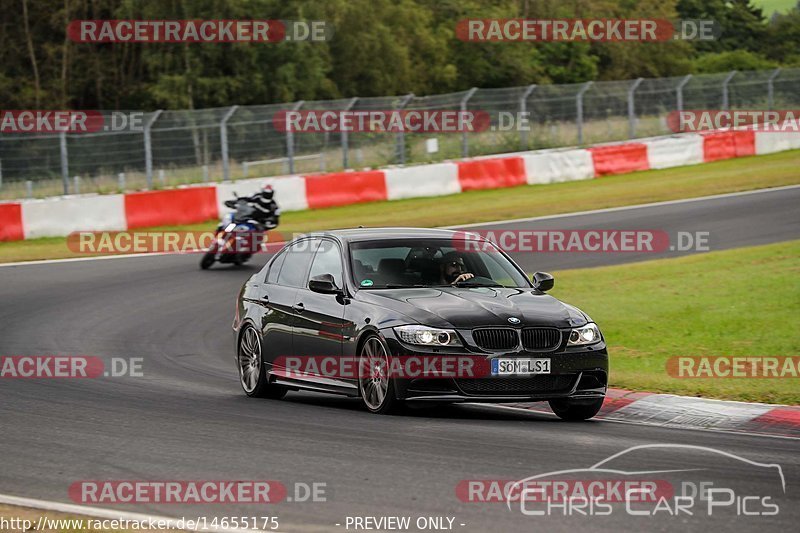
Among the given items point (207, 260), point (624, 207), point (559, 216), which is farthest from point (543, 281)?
point (624, 207)

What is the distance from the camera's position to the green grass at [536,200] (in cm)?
2683

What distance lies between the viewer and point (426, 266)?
1069cm

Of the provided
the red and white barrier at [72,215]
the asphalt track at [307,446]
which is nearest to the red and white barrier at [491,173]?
the red and white barrier at [72,215]

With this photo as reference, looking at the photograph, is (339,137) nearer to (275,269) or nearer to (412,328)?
(275,269)

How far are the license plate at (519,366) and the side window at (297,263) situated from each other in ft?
7.96

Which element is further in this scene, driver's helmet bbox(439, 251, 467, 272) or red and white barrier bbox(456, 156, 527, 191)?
red and white barrier bbox(456, 156, 527, 191)

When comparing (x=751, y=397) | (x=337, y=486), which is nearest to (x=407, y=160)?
(x=751, y=397)

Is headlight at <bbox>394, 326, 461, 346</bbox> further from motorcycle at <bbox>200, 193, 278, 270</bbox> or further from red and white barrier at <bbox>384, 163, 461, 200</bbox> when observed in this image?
red and white barrier at <bbox>384, 163, 461, 200</bbox>

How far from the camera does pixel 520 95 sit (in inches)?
1364

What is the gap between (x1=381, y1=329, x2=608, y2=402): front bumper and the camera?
943 centimetres

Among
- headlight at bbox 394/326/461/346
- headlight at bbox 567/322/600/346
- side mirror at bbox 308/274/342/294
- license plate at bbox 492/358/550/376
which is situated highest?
side mirror at bbox 308/274/342/294

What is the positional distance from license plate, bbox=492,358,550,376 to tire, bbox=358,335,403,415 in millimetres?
753

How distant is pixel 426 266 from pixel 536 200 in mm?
19567

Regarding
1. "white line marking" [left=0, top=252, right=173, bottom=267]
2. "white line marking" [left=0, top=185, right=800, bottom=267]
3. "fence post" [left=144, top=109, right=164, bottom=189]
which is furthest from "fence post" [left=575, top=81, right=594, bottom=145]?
"white line marking" [left=0, top=252, right=173, bottom=267]
